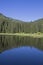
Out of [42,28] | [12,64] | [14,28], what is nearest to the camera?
[12,64]

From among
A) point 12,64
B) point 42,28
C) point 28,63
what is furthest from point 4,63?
point 42,28

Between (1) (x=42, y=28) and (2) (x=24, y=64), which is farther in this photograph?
(1) (x=42, y=28)

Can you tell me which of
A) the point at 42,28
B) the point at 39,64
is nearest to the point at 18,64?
the point at 39,64

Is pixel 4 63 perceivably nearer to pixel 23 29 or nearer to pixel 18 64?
pixel 18 64

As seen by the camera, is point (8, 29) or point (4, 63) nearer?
point (4, 63)

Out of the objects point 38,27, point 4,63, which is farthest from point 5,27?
point 4,63

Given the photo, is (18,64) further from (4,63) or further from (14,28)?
(14,28)

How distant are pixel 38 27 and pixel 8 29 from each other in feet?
101

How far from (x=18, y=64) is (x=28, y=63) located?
1760mm

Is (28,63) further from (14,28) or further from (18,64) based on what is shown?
(14,28)

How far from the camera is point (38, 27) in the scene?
194500 millimetres

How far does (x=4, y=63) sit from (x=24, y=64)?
313 centimetres

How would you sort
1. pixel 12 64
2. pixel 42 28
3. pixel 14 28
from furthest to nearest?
pixel 14 28
pixel 42 28
pixel 12 64

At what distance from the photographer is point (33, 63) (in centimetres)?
2930
